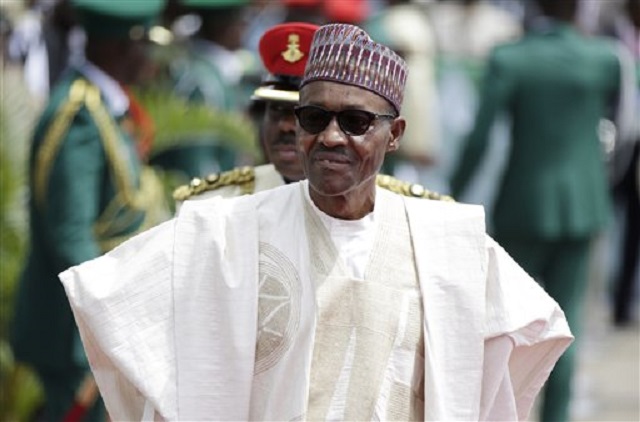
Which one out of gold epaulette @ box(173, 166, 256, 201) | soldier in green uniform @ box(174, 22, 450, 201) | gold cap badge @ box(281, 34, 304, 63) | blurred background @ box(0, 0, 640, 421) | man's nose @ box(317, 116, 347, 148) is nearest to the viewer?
man's nose @ box(317, 116, 347, 148)

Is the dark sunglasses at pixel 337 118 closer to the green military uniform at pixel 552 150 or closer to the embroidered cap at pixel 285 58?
the embroidered cap at pixel 285 58

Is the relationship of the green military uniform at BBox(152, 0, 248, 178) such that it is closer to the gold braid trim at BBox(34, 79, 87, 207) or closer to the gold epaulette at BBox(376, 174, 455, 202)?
the gold braid trim at BBox(34, 79, 87, 207)

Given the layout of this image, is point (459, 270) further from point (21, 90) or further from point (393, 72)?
point (21, 90)

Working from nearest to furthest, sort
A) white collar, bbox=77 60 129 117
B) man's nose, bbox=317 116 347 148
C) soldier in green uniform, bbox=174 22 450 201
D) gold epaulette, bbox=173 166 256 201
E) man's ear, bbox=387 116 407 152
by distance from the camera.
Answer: man's nose, bbox=317 116 347 148 → man's ear, bbox=387 116 407 152 → gold epaulette, bbox=173 166 256 201 → soldier in green uniform, bbox=174 22 450 201 → white collar, bbox=77 60 129 117

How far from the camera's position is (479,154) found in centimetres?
941

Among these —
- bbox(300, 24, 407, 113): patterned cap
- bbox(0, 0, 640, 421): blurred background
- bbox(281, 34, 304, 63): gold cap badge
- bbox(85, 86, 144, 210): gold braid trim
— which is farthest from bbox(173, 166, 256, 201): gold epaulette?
bbox(0, 0, 640, 421): blurred background

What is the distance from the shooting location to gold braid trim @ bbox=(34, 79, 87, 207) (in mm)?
7422

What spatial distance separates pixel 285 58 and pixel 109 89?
105 centimetres

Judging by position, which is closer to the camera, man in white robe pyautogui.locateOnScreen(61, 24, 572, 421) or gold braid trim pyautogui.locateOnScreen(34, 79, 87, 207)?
man in white robe pyautogui.locateOnScreen(61, 24, 572, 421)

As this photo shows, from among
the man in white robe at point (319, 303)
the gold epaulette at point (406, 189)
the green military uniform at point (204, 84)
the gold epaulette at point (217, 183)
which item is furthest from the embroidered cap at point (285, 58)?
the green military uniform at point (204, 84)

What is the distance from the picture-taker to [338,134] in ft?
16.8

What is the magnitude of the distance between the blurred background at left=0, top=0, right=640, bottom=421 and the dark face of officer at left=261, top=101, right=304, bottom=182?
1310mm

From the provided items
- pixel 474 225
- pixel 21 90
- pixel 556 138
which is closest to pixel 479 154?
pixel 556 138

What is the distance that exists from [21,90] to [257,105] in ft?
9.16
